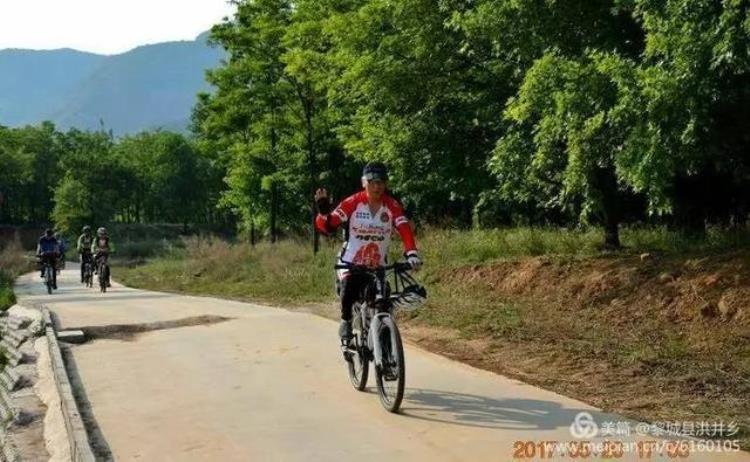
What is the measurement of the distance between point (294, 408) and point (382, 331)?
1.08 m

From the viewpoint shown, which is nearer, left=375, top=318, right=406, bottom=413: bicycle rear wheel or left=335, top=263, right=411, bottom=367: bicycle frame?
left=375, top=318, right=406, bottom=413: bicycle rear wheel

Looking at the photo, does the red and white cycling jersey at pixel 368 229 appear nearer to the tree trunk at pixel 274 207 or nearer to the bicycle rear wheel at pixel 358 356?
the bicycle rear wheel at pixel 358 356

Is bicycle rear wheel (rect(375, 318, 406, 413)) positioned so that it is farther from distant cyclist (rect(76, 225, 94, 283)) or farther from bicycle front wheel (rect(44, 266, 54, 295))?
distant cyclist (rect(76, 225, 94, 283))

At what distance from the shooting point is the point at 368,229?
714cm

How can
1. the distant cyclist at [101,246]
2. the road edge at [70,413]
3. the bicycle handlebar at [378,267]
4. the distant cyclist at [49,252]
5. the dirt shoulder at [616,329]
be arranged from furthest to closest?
the distant cyclist at [49,252] < the distant cyclist at [101,246] < the dirt shoulder at [616,329] < the bicycle handlebar at [378,267] < the road edge at [70,413]

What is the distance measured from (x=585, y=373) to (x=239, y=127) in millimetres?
27819

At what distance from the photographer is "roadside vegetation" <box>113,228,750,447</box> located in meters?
7.25

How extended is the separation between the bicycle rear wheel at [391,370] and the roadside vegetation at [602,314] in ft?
5.71

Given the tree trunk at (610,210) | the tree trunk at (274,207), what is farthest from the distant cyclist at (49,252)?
the tree trunk at (610,210)

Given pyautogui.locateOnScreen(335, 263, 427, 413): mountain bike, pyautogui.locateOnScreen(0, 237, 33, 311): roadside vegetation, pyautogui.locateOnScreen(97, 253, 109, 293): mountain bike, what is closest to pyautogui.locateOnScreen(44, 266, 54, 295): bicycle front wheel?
pyautogui.locateOnScreen(97, 253, 109, 293): mountain bike

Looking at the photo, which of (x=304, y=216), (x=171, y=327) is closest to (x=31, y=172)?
(x=304, y=216)

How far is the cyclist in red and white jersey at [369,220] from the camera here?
23.2 feet

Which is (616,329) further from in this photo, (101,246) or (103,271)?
(101,246)

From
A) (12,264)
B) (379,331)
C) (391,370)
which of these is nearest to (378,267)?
(379,331)
